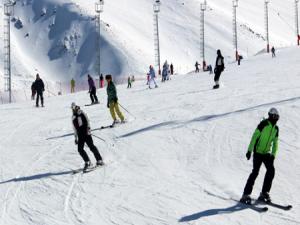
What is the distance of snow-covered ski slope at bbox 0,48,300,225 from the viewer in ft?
32.1

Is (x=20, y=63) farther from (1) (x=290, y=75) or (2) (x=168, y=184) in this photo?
(2) (x=168, y=184)

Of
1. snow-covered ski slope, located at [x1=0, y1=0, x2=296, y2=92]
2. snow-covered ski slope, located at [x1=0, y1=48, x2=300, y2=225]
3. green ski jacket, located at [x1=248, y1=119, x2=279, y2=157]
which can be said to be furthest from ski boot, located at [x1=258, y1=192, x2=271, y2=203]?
snow-covered ski slope, located at [x1=0, y1=0, x2=296, y2=92]

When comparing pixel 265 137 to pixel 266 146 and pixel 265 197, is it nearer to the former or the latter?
pixel 266 146

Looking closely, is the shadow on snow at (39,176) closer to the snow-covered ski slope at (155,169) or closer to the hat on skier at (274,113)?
the snow-covered ski slope at (155,169)

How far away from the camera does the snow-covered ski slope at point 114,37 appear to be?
106000 millimetres

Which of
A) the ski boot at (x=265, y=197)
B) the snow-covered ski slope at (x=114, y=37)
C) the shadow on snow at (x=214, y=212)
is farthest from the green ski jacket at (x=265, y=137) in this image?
the snow-covered ski slope at (x=114, y=37)

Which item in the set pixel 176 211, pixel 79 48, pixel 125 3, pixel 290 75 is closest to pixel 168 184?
pixel 176 211

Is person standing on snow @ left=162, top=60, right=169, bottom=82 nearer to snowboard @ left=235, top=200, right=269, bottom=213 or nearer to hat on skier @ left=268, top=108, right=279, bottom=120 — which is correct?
snowboard @ left=235, top=200, right=269, bottom=213

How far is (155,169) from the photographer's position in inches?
489

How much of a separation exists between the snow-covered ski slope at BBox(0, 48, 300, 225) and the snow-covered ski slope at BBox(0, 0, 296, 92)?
7668cm

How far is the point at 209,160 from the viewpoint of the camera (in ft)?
42.0

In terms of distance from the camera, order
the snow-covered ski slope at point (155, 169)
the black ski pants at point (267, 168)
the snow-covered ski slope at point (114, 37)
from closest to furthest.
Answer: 1. the black ski pants at point (267, 168)
2. the snow-covered ski slope at point (155, 169)
3. the snow-covered ski slope at point (114, 37)

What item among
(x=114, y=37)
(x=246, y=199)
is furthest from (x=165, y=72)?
(x=114, y=37)

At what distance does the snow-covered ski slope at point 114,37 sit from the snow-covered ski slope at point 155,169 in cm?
7668
